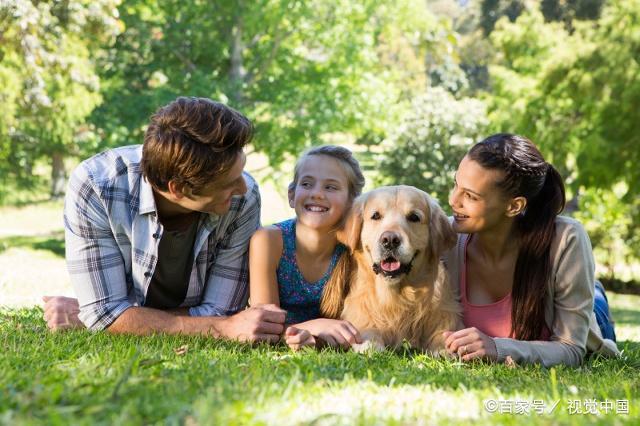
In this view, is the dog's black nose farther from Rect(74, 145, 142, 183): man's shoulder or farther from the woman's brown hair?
Rect(74, 145, 142, 183): man's shoulder

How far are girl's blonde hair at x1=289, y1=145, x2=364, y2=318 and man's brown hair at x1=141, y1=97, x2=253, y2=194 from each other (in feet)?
2.40

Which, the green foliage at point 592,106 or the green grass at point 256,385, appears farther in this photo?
the green foliage at point 592,106

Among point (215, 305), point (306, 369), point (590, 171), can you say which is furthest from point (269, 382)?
point (590, 171)

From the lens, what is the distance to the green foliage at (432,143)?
15359 millimetres

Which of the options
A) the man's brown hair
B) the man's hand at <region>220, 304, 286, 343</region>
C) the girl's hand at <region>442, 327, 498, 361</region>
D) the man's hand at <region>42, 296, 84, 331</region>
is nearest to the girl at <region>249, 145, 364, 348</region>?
the man's hand at <region>220, 304, 286, 343</region>

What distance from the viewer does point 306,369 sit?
10.0ft

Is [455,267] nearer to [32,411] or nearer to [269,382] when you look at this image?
[269,382]

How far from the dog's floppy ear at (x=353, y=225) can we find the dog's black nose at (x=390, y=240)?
27 cm

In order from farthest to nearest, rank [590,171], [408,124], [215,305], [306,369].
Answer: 1. [408,124]
2. [590,171]
3. [215,305]
4. [306,369]

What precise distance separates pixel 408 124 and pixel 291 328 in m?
12.3

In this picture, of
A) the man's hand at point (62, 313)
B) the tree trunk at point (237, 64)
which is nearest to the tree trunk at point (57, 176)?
the tree trunk at point (237, 64)

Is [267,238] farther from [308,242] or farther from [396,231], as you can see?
[396,231]

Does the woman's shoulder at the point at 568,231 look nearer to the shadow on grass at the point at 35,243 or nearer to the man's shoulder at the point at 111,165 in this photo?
the man's shoulder at the point at 111,165

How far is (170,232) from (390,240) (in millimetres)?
1254
